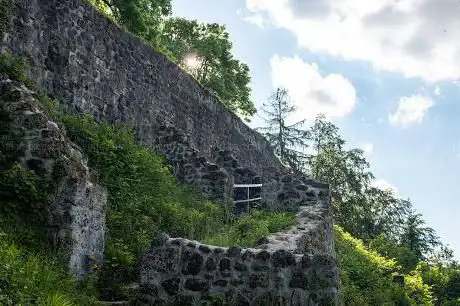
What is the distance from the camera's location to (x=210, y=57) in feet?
127

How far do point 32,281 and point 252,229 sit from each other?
6276 mm

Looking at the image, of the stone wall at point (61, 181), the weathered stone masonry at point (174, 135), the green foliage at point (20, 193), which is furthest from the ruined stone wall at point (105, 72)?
the green foliage at point (20, 193)

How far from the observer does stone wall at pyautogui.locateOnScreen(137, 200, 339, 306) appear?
6961 millimetres

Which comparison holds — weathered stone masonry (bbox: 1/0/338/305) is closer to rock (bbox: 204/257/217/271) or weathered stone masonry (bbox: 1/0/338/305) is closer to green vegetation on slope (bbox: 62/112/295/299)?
rock (bbox: 204/257/217/271)

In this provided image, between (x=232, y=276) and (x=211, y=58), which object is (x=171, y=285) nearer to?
(x=232, y=276)

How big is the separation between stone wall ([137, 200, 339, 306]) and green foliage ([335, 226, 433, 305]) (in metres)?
3.83

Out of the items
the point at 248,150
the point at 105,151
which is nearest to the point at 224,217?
the point at 105,151

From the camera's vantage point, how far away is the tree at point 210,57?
124 feet

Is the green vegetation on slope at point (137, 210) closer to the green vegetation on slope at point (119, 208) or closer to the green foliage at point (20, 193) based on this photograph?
the green vegetation on slope at point (119, 208)

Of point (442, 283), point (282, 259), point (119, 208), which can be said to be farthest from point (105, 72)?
point (442, 283)

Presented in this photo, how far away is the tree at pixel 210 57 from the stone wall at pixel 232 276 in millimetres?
30360

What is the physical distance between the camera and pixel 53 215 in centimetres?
769

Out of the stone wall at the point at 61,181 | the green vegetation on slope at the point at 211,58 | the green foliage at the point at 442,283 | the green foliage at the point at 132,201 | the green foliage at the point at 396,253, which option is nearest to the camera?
the stone wall at the point at 61,181

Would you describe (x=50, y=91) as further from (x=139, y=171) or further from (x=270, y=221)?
(x=270, y=221)
